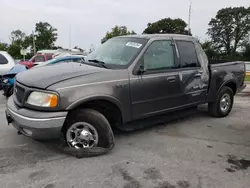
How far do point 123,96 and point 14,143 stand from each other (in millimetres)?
1941

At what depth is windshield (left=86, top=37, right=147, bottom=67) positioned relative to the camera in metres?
4.20

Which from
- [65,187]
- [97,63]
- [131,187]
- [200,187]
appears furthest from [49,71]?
[200,187]

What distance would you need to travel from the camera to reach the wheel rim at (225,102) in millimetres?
5842

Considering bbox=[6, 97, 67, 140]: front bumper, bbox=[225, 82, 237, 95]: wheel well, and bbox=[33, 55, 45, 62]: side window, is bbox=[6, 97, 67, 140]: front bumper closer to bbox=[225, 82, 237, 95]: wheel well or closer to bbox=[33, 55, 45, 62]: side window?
bbox=[225, 82, 237, 95]: wheel well

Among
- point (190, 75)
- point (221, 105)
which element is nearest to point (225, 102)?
point (221, 105)

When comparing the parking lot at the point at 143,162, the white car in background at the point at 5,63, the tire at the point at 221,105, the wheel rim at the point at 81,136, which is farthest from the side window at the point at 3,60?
the tire at the point at 221,105

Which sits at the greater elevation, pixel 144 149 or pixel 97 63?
pixel 97 63

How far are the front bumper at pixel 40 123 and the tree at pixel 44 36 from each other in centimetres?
5370

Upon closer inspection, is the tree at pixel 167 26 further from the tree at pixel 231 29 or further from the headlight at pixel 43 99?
the headlight at pixel 43 99

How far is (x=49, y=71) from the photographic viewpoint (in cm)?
382

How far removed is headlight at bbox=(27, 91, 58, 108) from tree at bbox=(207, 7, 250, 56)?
5325cm

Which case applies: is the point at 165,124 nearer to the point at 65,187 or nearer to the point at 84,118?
the point at 84,118

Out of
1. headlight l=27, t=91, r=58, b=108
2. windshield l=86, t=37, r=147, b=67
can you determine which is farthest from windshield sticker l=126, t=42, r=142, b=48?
headlight l=27, t=91, r=58, b=108

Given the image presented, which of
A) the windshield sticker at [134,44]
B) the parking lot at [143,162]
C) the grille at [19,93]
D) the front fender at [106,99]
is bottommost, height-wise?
the parking lot at [143,162]
